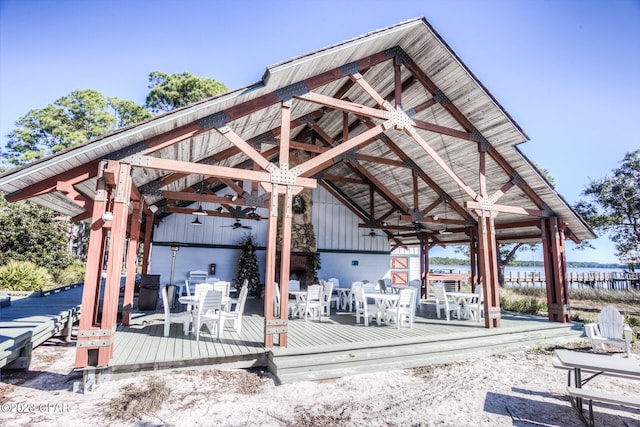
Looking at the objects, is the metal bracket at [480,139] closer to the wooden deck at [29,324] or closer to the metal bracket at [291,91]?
the metal bracket at [291,91]

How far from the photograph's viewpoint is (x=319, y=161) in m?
6.24

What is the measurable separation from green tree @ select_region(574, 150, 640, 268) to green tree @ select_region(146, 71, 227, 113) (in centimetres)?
2380

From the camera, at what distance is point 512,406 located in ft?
14.8

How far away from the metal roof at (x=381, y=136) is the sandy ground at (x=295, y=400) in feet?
9.46

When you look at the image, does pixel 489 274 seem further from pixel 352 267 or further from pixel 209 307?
pixel 352 267

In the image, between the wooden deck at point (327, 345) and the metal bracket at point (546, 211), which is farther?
the metal bracket at point (546, 211)

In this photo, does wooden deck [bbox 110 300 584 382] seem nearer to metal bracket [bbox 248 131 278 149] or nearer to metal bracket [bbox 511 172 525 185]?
metal bracket [bbox 511 172 525 185]

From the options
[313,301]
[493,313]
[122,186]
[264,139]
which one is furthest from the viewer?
[264,139]

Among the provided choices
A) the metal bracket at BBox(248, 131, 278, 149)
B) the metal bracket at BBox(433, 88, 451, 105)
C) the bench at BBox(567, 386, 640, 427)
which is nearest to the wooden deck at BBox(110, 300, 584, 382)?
the bench at BBox(567, 386, 640, 427)

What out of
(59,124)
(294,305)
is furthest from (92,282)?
(59,124)

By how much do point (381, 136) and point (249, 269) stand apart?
692cm

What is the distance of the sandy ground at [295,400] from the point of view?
394 cm

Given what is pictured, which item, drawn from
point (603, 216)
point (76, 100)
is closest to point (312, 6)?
point (603, 216)

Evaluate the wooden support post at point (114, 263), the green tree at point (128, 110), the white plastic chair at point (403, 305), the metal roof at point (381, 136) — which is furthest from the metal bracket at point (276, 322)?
the green tree at point (128, 110)
